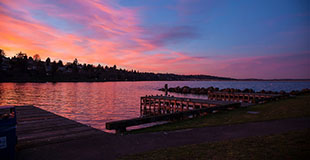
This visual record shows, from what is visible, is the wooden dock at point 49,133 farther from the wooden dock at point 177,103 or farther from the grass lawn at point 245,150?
the wooden dock at point 177,103

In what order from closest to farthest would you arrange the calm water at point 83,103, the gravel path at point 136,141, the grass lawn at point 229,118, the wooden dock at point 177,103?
the gravel path at point 136,141 < the grass lawn at point 229,118 < the wooden dock at point 177,103 < the calm water at point 83,103

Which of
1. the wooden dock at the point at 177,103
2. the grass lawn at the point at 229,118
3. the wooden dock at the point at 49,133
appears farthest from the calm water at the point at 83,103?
the grass lawn at the point at 229,118

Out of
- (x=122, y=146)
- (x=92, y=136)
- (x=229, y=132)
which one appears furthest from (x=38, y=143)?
(x=229, y=132)

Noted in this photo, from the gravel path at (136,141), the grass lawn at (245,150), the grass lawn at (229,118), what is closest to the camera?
the grass lawn at (245,150)

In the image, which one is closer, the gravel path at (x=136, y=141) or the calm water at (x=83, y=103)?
the gravel path at (x=136, y=141)

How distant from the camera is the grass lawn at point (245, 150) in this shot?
17.5 ft

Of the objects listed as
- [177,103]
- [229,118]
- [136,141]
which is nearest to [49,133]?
[136,141]

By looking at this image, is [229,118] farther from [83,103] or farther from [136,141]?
[83,103]

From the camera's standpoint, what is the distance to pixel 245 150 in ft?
19.2

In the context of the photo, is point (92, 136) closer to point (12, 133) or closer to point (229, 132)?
point (12, 133)

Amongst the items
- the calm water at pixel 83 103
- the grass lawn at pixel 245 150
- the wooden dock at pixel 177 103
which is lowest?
the calm water at pixel 83 103

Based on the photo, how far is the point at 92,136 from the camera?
7.78 metres

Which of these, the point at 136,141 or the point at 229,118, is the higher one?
the point at 136,141

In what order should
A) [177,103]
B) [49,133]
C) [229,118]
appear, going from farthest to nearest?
[177,103] → [229,118] → [49,133]
